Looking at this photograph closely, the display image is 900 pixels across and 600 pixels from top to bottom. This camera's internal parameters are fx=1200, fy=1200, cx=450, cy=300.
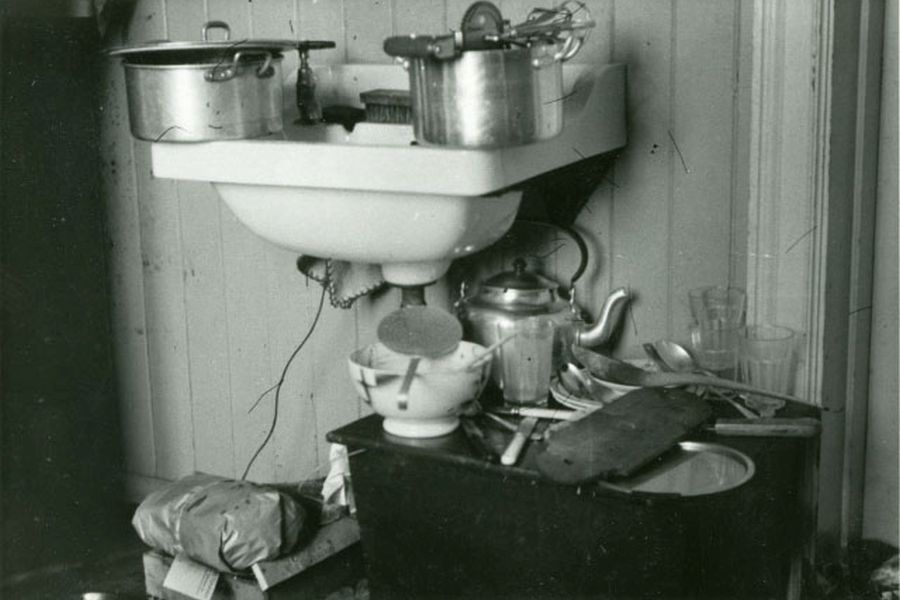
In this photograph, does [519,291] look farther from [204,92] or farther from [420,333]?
[204,92]

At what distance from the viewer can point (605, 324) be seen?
2027 mm

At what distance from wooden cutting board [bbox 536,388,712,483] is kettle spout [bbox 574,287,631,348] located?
0.22 metres

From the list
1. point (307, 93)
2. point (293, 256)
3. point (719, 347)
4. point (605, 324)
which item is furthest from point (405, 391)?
point (293, 256)

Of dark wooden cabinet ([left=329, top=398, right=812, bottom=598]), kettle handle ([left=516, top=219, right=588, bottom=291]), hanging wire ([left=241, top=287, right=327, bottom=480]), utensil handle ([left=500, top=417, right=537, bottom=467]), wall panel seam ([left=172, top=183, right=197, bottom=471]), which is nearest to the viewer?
dark wooden cabinet ([left=329, top=398, right=812, bottom=598])

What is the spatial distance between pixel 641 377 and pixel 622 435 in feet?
0.80

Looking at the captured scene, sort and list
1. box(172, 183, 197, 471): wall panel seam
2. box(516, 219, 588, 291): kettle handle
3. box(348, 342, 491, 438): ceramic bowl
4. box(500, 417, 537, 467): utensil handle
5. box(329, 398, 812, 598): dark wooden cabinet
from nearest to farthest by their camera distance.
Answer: box(329, 398, 812, 598): dark wooden cabinet, box(500, 417, 537, 467): utensil handle, box(348, 342, 491, 438): ceramic bowl, box(516, 219, 588, 291): kettle handle, box(172, 183, 197, 471): wall panel seam

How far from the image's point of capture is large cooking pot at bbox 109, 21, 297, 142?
1.82 meters

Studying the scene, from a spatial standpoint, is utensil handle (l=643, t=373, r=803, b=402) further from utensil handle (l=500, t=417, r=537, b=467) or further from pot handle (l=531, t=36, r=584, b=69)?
pot handle (l=531, t=36, r=584, b=69)

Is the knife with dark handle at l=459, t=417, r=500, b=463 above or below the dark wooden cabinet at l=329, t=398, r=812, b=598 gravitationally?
above

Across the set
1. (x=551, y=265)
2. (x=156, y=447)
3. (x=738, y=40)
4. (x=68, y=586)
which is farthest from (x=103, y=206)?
(x=738, y=40)

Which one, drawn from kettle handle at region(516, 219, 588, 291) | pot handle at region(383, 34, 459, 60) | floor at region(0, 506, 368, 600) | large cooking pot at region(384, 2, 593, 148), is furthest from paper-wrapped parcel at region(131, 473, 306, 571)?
pot handle at region(383, 34, 459, 60)

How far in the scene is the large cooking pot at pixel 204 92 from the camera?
5.98ft

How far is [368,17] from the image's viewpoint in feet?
7.40

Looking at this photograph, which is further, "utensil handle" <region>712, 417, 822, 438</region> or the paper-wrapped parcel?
the paper-wrapped parcel
